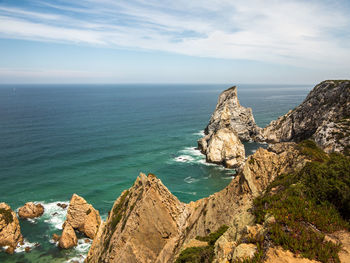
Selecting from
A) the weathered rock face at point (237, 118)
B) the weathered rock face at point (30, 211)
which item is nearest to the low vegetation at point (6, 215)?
the weathered rock face at point (30, 211)

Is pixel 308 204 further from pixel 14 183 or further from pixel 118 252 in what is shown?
pixel 14 183

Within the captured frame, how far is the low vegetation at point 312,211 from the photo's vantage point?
26.6 ft

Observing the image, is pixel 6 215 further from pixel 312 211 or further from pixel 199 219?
pixel 312 211

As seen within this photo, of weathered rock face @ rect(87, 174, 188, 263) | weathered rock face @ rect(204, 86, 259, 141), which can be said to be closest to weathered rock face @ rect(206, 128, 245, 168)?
weathered rock face @ rect(204, 86, 259, 141)

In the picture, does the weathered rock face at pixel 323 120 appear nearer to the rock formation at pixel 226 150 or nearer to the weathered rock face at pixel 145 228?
the rock formation at pixel 226 150

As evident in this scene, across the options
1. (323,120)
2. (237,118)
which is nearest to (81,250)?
(323,120)

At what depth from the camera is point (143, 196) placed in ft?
72.8

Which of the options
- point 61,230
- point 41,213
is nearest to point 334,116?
point 61,230

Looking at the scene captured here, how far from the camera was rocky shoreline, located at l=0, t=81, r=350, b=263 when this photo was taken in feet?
31.0

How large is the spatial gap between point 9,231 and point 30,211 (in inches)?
254

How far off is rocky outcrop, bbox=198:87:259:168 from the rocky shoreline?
68.4ft

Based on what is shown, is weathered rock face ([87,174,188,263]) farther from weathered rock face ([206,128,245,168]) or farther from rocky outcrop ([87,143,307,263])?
weathered rock face ([206,128,245,168])

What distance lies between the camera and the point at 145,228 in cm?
2117

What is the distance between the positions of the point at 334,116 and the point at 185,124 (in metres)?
65.9
